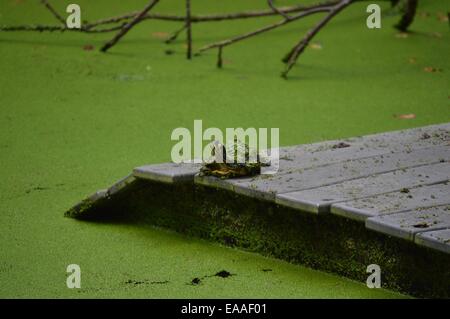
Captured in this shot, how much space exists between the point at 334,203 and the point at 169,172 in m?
0.48

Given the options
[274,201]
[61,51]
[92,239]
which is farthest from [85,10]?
[274,201]

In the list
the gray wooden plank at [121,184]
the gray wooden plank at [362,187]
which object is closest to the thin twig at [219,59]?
the gray wooden plank at [121,184]

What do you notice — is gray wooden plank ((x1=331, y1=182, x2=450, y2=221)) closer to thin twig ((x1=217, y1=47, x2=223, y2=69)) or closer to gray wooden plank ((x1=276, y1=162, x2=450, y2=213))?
gray wooden plank ((x1=276, y1=162, x2=450, y2=213))

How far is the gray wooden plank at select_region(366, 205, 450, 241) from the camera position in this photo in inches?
69.3

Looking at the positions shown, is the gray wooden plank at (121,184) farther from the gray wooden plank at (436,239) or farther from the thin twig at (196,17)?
the thin twig at (196,17)

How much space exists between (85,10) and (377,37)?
1.47 m

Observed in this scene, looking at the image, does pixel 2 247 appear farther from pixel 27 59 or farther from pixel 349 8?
pixel 349 8

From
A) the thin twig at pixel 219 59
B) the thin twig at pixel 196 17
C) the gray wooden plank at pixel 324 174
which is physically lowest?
the gray wooden plank at pixel 324 174

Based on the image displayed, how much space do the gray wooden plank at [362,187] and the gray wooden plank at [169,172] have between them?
11.9 inches

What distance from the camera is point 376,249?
189cm

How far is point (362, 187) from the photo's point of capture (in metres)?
2.06

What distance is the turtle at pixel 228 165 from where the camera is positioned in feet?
7.11

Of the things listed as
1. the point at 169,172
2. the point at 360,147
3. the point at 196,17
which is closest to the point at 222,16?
the point at 196,17

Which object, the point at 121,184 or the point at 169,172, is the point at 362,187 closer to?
the point at 169,172
